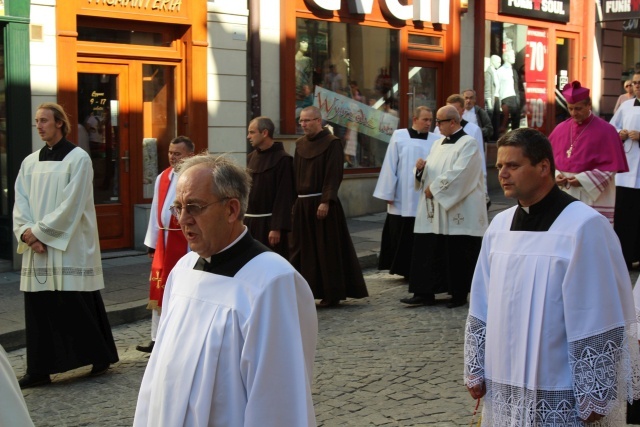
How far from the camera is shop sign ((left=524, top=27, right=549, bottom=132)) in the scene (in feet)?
65.2

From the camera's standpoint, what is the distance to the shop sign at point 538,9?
62.6ft

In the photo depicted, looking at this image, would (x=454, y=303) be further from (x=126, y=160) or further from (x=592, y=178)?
(x=126, y=160)

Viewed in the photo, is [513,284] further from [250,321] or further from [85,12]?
[85,12]

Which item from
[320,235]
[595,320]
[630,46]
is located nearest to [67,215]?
[320,235]

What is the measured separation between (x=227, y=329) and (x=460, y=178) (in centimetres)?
655

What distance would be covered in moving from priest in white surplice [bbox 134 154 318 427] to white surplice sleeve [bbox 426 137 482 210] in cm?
625

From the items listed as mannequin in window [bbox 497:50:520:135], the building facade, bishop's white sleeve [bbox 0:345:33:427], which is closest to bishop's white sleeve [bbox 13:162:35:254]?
the building facade

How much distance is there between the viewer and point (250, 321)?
325 cm

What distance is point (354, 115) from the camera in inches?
642

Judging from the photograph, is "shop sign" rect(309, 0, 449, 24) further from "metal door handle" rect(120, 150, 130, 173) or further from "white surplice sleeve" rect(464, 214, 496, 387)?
"white surplice sleeve" rect(464, 214, 496, 387)

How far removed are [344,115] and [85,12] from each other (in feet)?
17.0

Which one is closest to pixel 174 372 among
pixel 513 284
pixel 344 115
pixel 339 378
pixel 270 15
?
pixel 513 284

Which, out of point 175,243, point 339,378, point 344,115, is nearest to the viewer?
point 339,378

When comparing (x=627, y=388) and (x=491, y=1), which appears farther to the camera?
(x=491, y=1)
